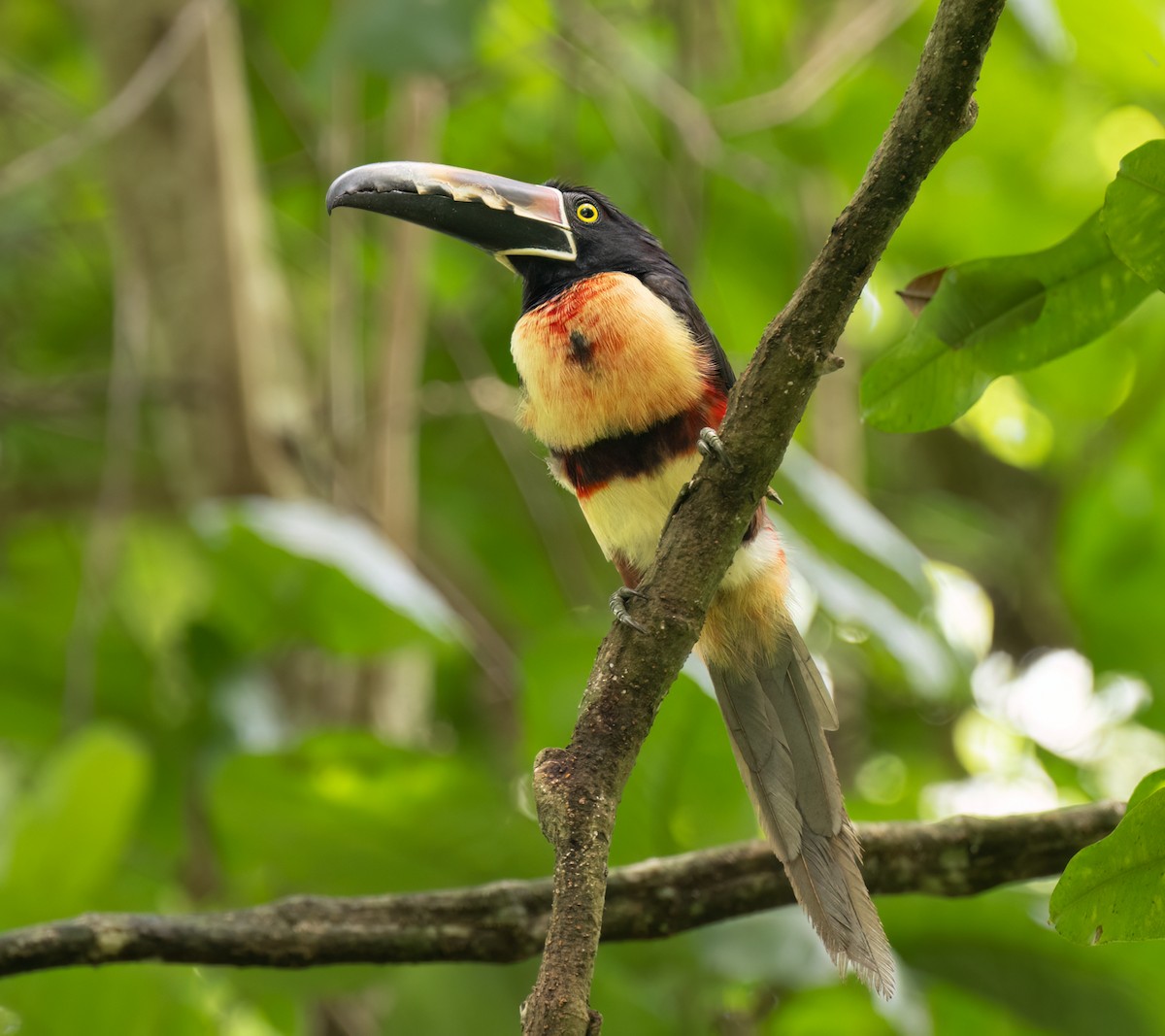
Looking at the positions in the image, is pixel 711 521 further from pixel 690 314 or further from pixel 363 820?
pixel 363 820

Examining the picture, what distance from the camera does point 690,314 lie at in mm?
2779

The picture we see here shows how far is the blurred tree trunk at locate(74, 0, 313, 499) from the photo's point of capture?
3.96 metres

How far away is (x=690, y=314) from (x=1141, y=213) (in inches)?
46.6

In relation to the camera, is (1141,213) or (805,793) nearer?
(1141,213)

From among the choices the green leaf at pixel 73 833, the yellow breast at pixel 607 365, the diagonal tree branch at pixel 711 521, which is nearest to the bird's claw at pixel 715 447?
the diagonal tree branch at pixel 711 521

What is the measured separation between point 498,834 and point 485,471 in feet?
7.33

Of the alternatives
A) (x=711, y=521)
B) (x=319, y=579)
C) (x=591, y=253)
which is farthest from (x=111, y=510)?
(x=711, y=521)

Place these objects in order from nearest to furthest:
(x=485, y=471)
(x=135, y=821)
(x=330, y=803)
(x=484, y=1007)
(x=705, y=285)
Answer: (x=484, y=1007) < (x=330, y=803) < (x=135, y=821) < (x=705, y=285) < (x=485, y=471)

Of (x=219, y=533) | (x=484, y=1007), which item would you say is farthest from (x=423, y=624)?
(x=484, y=1007)

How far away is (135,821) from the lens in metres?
3.78

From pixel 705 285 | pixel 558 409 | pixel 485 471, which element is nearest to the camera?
pixel 558 409

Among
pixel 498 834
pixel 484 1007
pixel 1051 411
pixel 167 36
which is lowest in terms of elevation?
pixel 484 1007

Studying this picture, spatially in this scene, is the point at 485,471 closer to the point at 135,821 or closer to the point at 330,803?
the point at 135,821

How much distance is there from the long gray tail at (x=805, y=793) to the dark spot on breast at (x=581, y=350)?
0.65 meters
